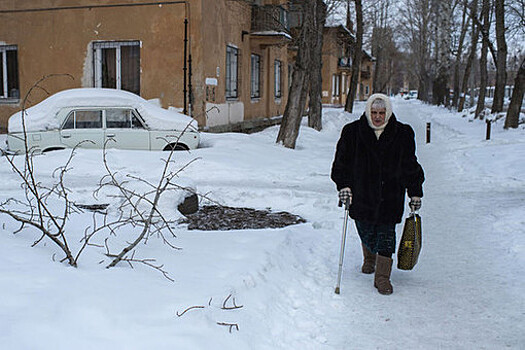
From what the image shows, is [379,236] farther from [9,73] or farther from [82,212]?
[9,73]

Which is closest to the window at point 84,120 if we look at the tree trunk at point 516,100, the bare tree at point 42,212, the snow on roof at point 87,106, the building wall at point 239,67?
the snow on roof at point 87,106

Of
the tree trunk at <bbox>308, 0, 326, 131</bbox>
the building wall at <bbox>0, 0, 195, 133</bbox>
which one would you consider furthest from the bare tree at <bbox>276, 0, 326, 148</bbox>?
the tree trunk at <bbox>308, 0, 326, 131</bbox>

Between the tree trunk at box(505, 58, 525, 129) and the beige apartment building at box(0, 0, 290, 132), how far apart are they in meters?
9.83

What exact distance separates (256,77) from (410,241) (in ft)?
62.5

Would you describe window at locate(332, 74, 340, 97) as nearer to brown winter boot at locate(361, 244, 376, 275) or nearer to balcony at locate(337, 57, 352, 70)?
balcony at locate(337, 57, 352, 70)

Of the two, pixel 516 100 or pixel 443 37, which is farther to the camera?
pixel 443 37

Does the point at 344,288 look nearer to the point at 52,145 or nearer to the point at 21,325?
the point at 21,325

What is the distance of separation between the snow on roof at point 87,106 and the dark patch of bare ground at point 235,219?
4.52 m

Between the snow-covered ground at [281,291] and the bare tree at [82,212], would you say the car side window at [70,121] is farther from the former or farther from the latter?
Answer: the snow-covered ground at [281,291]

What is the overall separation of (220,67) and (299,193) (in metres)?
9.84

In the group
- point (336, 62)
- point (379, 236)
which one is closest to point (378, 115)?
point (379, 236)

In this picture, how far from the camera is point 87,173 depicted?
11.1 meters

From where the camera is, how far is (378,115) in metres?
5.12

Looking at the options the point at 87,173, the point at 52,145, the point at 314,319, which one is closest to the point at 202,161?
the point at 87,173
